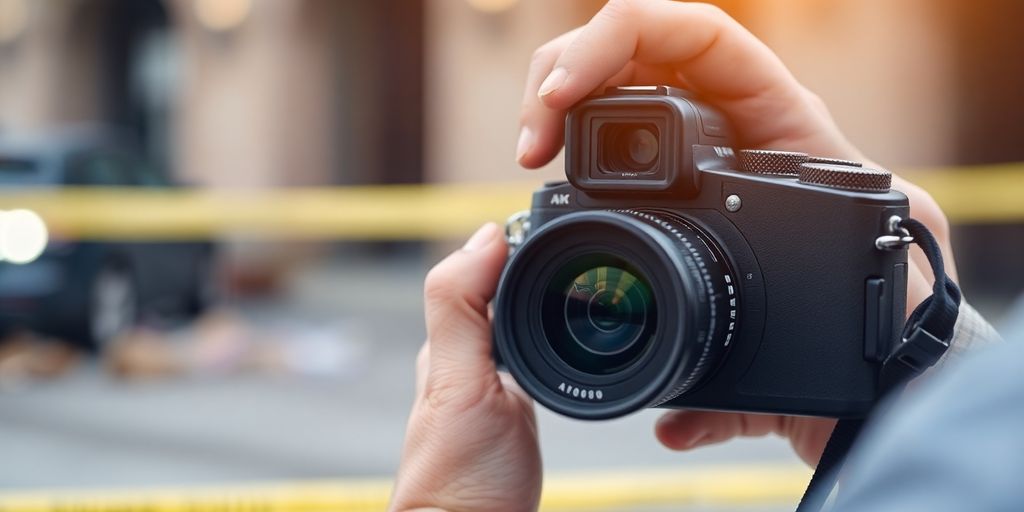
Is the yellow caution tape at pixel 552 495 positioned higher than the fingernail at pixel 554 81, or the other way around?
the fingernail at pixel 554 81

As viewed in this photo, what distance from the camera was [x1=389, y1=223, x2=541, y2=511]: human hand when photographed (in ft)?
4.39

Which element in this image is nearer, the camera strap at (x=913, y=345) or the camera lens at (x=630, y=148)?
the camera strap at (x=913, y=345)

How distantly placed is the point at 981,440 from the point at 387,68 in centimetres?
1510

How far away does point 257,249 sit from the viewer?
12078 millimetres

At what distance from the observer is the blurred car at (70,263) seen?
21.3 ft

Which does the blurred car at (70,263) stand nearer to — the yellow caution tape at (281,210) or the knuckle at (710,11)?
the yellow caution tape at (281,210)

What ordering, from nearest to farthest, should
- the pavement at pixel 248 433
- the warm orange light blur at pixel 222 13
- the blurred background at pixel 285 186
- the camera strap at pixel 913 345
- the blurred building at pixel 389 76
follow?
the camera strap at pixel 913 345 < the pavement at pixel 248 433 < the blurred background at pixel 285 186 < the blurred building at pixel 389 76 < the warm orange light blur at pixel 222 13

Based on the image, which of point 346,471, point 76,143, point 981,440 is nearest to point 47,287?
point 76,143

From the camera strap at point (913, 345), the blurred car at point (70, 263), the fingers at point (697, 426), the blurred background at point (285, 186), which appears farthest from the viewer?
the blurred car at point (70, 263)

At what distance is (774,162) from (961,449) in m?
0.98

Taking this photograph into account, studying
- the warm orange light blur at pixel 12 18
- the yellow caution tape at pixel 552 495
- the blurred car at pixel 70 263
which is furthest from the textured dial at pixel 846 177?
the warm orange light blur at pixel 12 18

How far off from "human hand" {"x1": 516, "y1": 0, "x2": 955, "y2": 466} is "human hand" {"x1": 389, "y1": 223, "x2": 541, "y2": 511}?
0.59 ft

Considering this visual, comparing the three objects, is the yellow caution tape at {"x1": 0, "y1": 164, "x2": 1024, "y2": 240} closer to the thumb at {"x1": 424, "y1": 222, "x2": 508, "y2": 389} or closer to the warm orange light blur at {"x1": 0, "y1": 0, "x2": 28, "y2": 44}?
the thumb at {"x1": 424, "y1": 222, "x2": 508, "y2": 389}

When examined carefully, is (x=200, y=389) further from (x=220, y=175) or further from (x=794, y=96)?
(x=220, y=175)
